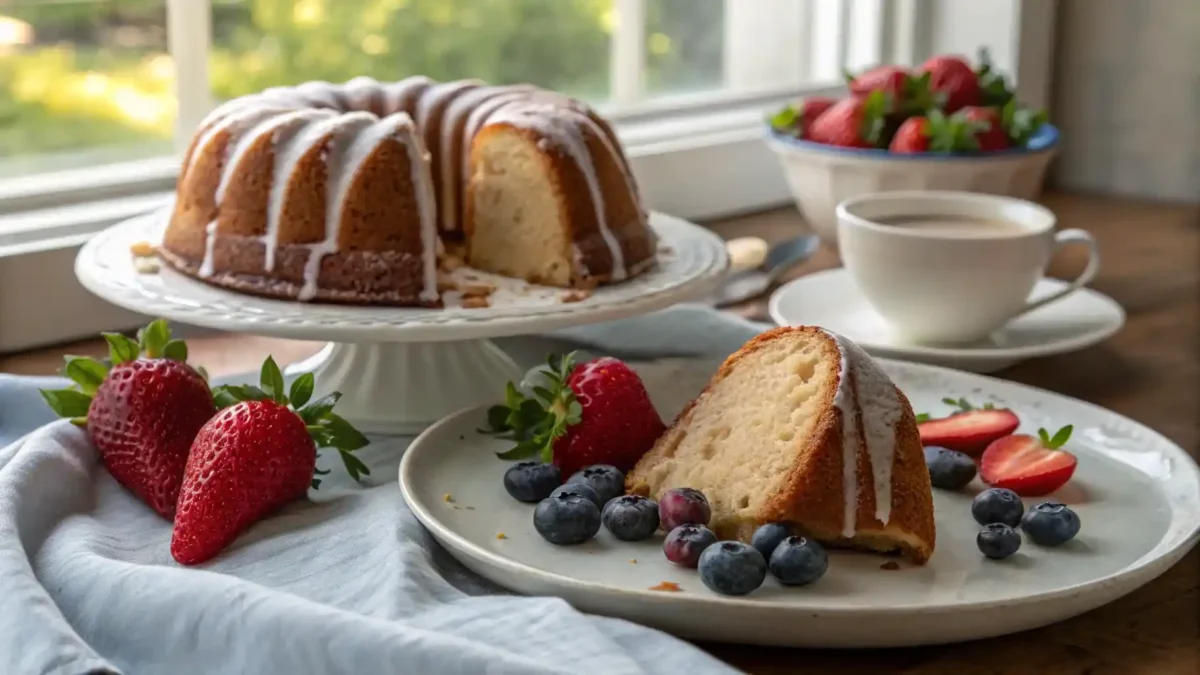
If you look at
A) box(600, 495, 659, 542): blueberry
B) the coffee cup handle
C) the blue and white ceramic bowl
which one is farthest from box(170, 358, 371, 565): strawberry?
the blue and white ceramic bowl

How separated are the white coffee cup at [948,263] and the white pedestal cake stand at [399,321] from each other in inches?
6.1

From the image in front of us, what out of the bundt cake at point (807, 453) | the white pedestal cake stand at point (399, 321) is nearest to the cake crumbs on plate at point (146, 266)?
the white pedestal cake stand at point (399, 321)

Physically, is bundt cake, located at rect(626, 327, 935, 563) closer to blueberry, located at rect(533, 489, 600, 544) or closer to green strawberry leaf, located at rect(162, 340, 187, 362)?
blueberry, located at rect(533, 489, 600, 544)

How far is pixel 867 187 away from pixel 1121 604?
0.84 m

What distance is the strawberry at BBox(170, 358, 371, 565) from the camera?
914mm

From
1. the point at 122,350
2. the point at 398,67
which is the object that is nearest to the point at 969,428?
the point at 122,350

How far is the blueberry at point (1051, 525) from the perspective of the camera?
0.91 meters

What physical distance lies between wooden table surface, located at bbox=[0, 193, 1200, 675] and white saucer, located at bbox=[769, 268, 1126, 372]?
0.13 feet

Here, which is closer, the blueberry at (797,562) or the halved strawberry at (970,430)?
the blueberry at (797,562)

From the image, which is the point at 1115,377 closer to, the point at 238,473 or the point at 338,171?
the point at 338,171

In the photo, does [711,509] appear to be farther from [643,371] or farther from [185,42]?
[185,42]

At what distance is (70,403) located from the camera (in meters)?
1.06

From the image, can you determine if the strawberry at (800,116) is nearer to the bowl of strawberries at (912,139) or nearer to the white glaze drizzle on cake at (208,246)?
the bowl of strawberries at (912,139)

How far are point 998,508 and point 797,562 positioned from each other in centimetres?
18
